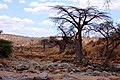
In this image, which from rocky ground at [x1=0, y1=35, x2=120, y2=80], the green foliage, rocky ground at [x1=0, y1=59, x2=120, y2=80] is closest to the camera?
rocky ground at [x1=0, y1=59, x2=120, y2=80]

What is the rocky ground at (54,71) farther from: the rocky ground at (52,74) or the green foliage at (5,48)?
the green foliage at (5,48)

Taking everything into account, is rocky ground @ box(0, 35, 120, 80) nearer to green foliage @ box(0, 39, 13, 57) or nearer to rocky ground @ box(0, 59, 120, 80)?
rocky ground @ box(0, 59, 120, 80)

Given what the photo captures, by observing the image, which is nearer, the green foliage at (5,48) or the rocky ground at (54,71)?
the rocky ground at (54,71)

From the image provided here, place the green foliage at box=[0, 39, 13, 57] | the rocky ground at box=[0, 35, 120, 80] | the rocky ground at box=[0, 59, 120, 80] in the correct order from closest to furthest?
the rocky ground at box=[0, 59, 120, 80]
the rocky ground at box=[0, 35, 120, 80]
the green foliage at box=[0, 39, 13, 57]

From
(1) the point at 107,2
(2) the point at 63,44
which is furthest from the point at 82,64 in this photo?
(2) the point at 63,44

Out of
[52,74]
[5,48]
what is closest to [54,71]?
[52,74]

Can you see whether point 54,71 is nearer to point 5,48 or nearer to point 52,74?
point 52,74

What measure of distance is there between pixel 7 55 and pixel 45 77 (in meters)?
31.3

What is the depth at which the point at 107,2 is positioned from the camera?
8.21 metres

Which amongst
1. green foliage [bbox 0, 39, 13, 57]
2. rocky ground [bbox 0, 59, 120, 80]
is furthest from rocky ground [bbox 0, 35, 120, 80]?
green foliage [bbox 0, 39, 13, 57]

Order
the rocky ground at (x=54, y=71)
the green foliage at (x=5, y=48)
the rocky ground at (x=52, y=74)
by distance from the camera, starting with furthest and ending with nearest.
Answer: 1. the green foliage at (x=5, y=48)
2. the rocky ground at (x=54, y=71)
3. the rocky ground at (x=52, y=74)

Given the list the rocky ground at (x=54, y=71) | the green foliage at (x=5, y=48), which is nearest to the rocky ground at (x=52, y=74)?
the rocky ground at (x=54, y=71)

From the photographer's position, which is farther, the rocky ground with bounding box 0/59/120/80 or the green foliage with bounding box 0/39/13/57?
the green foliage with bounding box 0/39/13/57

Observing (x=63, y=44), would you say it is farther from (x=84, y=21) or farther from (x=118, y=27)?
(x=84, y=21)
